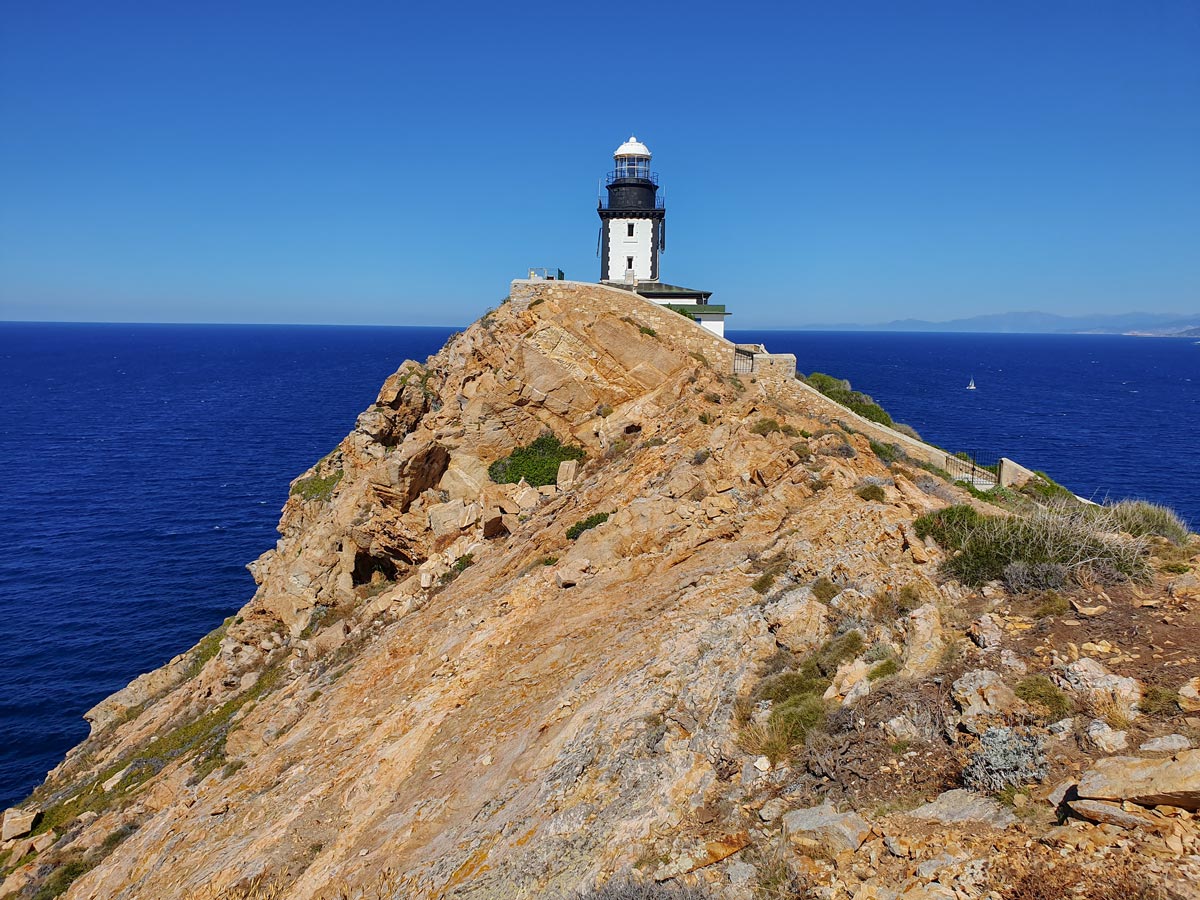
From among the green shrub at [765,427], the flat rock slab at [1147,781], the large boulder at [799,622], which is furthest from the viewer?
the green shrub at [765,427]

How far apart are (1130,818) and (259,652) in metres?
26.4

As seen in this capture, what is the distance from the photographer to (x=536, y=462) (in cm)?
2581

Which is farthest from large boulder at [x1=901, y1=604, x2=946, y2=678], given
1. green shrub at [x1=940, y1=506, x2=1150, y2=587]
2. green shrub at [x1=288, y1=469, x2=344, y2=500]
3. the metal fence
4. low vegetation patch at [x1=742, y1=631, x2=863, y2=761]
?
green shrub at [x1=288, y1=469, x2=344, y2=500]

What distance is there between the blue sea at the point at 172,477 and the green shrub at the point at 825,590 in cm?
3148

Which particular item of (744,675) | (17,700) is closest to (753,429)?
(744,675)

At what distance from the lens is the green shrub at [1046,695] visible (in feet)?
22.8

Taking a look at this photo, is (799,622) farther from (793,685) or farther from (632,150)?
(632,150)

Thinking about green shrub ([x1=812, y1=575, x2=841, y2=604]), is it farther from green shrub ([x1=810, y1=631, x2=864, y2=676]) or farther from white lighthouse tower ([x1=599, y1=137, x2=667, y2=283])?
white lighthouse tower ([x1=599, y1=137, x2=667, y2=283])

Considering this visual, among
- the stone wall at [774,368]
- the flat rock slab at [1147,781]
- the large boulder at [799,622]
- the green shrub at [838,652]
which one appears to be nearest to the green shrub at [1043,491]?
the stone wall at [774,368]

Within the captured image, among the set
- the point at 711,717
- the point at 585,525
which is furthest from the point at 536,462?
the point at 711,717

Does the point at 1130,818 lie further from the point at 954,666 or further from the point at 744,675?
the point at 744,675

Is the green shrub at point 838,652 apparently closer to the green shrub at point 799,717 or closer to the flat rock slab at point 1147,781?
the green shrub at point 799,717

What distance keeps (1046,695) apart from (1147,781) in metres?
1.39

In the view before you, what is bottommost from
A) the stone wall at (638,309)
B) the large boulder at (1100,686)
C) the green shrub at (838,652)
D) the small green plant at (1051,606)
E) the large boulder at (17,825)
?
the large boulder at (17,825)
